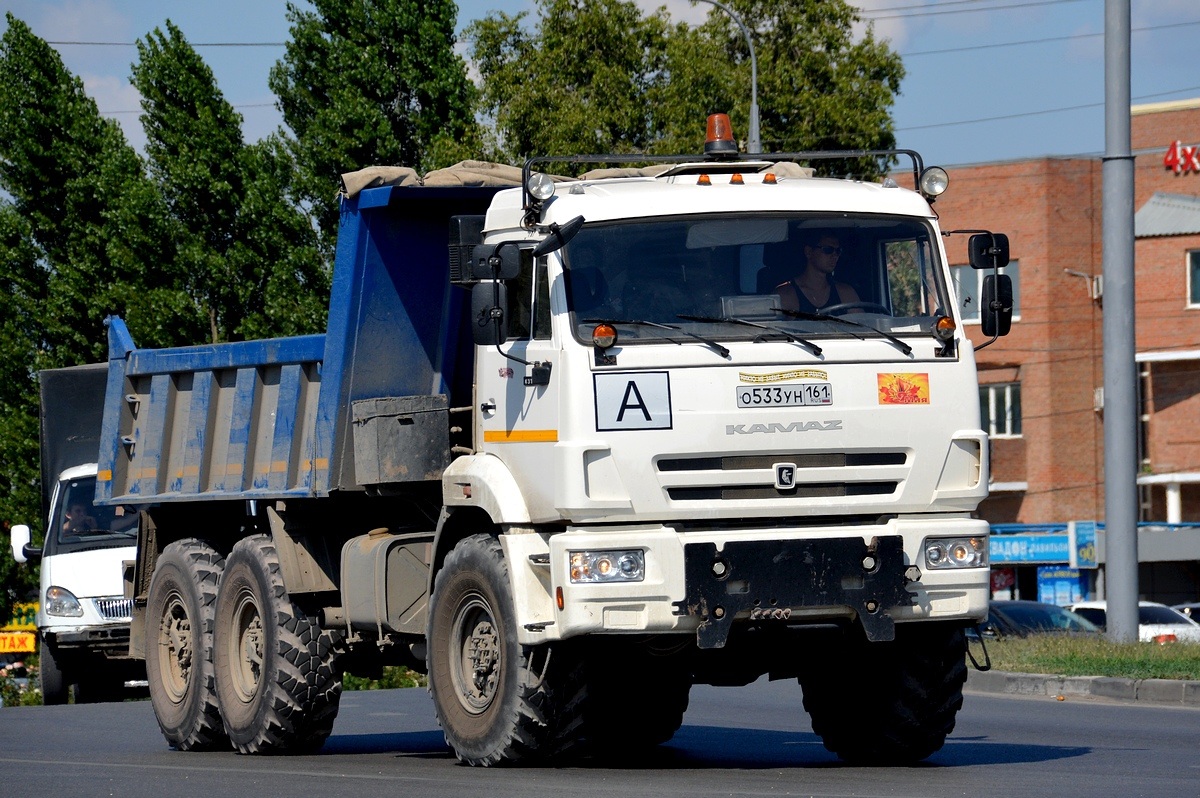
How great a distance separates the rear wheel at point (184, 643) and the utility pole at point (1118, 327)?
10.1 metres

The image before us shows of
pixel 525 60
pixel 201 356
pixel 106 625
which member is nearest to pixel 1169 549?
pixel 525 60

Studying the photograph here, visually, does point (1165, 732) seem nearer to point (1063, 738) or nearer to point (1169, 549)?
point (1063, 738)

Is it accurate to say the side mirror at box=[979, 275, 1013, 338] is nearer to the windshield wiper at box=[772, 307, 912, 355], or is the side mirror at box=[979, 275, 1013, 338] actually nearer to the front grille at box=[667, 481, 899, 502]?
A: the windshield wiper at box=[772, 307, 912, 355]

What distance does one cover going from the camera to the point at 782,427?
9.02 m

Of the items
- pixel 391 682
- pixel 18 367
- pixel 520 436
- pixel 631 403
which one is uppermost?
pixel 18 367

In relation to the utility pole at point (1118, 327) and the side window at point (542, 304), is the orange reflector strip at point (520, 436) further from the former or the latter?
the utility pole at point (1118, 327)

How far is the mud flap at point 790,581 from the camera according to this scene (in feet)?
29.0

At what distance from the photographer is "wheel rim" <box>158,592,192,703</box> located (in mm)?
12922

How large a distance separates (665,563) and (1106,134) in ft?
40.5

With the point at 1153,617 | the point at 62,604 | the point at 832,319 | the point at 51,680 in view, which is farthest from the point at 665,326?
the point at 1153,617

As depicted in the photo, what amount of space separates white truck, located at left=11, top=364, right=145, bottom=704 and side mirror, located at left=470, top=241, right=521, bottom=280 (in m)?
10.7

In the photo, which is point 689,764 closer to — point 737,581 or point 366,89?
point 737,581

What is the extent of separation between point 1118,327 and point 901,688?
417 inches

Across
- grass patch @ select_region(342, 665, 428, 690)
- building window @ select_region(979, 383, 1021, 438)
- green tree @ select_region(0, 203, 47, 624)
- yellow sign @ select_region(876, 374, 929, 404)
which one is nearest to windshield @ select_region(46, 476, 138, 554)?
grass patch @ select_region(342, 665, 428, 690)
